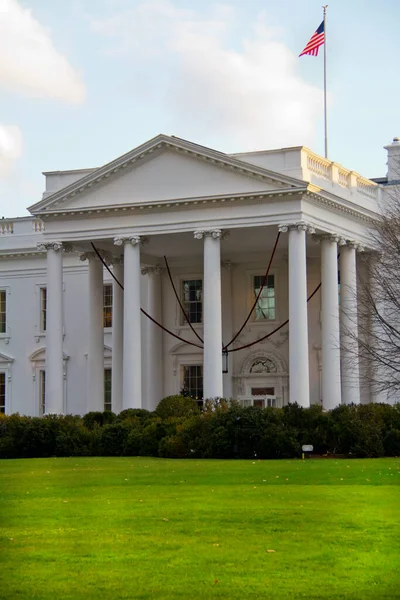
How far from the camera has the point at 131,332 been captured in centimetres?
4712

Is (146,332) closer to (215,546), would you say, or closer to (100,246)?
(100,246)

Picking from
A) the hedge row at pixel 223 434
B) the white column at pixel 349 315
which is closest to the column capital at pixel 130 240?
the white column at pixel 349 315

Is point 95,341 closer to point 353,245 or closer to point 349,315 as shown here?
point 349,315

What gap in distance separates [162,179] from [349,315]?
980cm

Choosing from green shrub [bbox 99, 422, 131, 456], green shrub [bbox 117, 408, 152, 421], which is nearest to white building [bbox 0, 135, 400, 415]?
green shrub [bbox 117, 408, 152, 421]

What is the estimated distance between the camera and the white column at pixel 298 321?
145 feet

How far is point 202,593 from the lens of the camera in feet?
40.1

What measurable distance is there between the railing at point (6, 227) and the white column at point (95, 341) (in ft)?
32.5

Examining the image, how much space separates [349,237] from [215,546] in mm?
35280

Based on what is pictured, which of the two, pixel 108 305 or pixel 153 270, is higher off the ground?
pixel 153 270

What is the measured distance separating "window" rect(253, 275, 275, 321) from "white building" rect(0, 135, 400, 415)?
6cm

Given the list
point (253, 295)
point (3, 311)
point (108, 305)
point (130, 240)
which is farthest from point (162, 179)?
point (3, 311)

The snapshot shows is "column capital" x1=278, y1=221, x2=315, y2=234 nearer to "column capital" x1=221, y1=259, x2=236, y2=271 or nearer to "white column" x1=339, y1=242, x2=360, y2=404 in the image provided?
"white column" x1=339, y1=242, x2=360, y2=404

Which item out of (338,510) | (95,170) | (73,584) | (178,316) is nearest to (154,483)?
(338,510)
